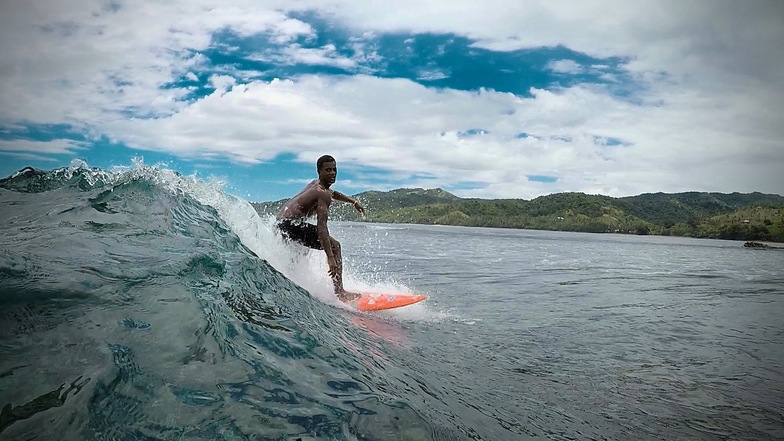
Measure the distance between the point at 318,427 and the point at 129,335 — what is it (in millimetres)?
1441

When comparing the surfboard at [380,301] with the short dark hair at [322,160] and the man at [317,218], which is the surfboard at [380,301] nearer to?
the man at [317,218]

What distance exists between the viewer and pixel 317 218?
8789 mm

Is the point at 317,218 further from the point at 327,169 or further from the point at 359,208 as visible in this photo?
the point at 359,208

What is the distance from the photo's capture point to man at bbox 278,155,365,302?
8.82 m

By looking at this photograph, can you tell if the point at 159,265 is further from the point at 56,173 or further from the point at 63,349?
the point at 56,173

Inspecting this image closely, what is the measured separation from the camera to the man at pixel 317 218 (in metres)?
8.82

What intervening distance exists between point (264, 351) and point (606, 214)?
128 m

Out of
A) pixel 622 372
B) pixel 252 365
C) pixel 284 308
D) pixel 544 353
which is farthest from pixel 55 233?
pixel 622 372

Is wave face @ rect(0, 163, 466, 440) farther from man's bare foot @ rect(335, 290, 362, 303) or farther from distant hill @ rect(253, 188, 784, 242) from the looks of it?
distant hill @ rect(253, 188, 784, 242)

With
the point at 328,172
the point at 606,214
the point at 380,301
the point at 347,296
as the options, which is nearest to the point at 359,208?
the point at 328,172

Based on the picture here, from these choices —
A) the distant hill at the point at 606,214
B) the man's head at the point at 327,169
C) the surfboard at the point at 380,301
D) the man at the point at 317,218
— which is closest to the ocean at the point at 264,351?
the surfboard at the point at 380,301

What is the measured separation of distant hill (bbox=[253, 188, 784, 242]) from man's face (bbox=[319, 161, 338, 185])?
81864 millimetres

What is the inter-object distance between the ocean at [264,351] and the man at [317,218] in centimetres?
34

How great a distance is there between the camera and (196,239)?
6074 millimetres
